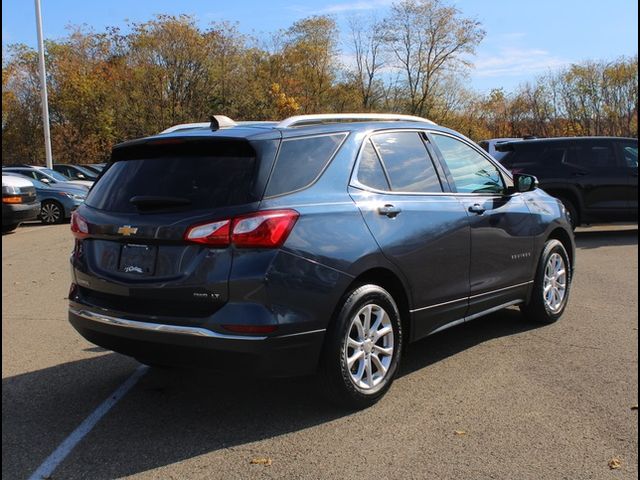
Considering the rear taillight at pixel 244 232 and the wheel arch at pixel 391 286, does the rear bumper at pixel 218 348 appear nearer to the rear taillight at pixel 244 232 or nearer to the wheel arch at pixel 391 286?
the wheel arch at pixel 391 286

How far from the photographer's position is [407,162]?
4.48 m

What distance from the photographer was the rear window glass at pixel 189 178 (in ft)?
11.5

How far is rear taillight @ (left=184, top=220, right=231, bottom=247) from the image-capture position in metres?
3.37

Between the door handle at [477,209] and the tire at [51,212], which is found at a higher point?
the door handle at [477,209]

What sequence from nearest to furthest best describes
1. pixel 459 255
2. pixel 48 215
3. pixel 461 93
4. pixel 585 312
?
pixel 459 255 < pixel 585 312 < pixel 48 215 < pixel 461 93

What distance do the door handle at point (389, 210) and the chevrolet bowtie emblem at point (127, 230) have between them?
152 cm

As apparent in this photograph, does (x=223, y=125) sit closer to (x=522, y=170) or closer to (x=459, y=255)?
(x=459, y=255)

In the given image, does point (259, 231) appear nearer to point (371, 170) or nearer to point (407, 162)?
point (371, 170)

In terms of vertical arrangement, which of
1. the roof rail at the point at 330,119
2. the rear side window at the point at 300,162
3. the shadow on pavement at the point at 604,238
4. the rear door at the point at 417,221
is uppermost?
the roof rail at the point at 330,119

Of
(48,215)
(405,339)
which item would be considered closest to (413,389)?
(405,339)

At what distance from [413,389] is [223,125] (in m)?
2.19

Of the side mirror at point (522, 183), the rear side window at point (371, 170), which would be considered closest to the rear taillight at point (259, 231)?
the rear side window at point (371, 170)

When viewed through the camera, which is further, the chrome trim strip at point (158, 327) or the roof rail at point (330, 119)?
the roof rail at point (330, 119)

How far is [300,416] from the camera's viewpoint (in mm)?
3824
